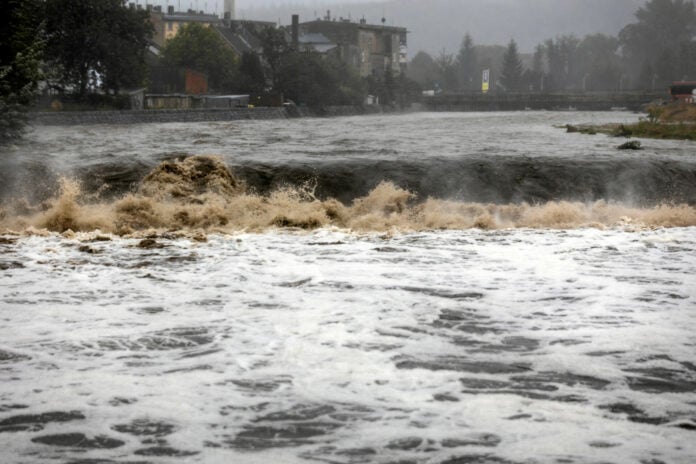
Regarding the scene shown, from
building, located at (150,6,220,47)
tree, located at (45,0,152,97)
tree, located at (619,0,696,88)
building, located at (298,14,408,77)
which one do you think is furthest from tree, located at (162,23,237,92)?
tree, located at (619,0,696,88)

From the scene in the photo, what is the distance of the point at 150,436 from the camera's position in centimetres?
566

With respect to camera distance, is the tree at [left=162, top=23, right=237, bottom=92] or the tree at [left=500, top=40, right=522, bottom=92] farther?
the tree at [left=500, top=40, right=522, bottom=92]

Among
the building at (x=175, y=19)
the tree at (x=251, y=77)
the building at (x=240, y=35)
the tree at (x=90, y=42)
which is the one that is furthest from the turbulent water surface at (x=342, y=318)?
the building at (x=175, y=19)

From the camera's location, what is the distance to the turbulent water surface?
5.70 metres

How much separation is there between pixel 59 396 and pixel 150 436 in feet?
3.31

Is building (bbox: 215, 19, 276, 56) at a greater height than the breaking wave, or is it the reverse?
building (bbox: 215, 19, 276, 56)

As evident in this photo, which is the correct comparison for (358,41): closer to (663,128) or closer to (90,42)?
(90,42)

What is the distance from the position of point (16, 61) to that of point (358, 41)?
4623 inches

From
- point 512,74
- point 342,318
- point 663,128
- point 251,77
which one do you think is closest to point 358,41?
point 512,74

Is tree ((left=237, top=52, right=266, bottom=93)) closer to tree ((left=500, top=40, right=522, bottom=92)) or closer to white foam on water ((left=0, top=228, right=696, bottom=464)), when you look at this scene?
white foam on water ((left=0, top=228, right=696, bottom=464))

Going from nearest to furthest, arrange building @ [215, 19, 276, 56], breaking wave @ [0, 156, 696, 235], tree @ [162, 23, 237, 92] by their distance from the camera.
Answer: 1. breaking wave @ [0, 156, 696, 235]
2. tree @ [162, 23, 237, 92]
3. building @ [215, 19, 276, 56]

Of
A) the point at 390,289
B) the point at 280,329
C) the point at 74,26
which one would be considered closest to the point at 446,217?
the point at 390,289

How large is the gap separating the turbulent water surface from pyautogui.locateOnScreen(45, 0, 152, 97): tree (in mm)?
35192

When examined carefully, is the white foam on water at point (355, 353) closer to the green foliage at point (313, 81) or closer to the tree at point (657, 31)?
the green foliage at point (313, 81)
